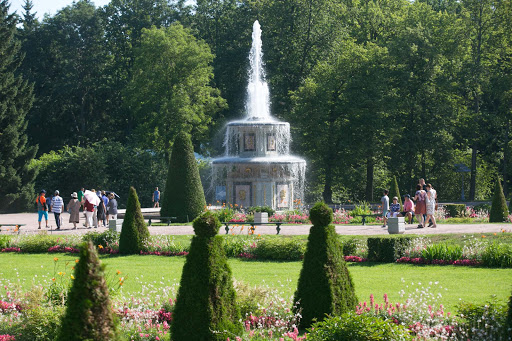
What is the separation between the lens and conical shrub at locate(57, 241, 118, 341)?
6203 millimetres

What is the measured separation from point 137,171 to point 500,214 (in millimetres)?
23685

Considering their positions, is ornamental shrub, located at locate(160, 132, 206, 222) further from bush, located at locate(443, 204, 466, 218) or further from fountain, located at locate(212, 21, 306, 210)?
bush, located at locate(443, 204, 466, 218)

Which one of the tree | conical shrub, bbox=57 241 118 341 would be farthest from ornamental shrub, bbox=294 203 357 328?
the tree

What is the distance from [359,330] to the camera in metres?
7.88

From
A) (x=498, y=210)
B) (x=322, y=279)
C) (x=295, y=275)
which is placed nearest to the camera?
(x=322, y=279)

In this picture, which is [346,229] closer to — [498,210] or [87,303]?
[498,210]

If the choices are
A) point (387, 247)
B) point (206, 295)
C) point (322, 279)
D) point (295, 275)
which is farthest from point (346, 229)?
point (206, 295)

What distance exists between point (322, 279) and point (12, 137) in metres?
33.7

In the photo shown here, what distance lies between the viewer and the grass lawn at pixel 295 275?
12.8 metres

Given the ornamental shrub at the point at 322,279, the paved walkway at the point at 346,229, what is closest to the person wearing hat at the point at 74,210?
the paved walkway at the point at 346,229

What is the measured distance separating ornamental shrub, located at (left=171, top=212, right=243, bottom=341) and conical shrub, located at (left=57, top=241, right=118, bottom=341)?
2.03m

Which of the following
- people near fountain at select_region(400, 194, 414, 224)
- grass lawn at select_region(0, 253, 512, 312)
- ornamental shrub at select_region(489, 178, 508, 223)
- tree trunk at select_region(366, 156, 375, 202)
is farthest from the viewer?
tree trunk at select_region(366, 156, 375, 202)

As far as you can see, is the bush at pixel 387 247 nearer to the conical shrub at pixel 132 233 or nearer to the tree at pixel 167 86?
the conical shrub at pixel 132 233

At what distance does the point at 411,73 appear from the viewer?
42.7m
